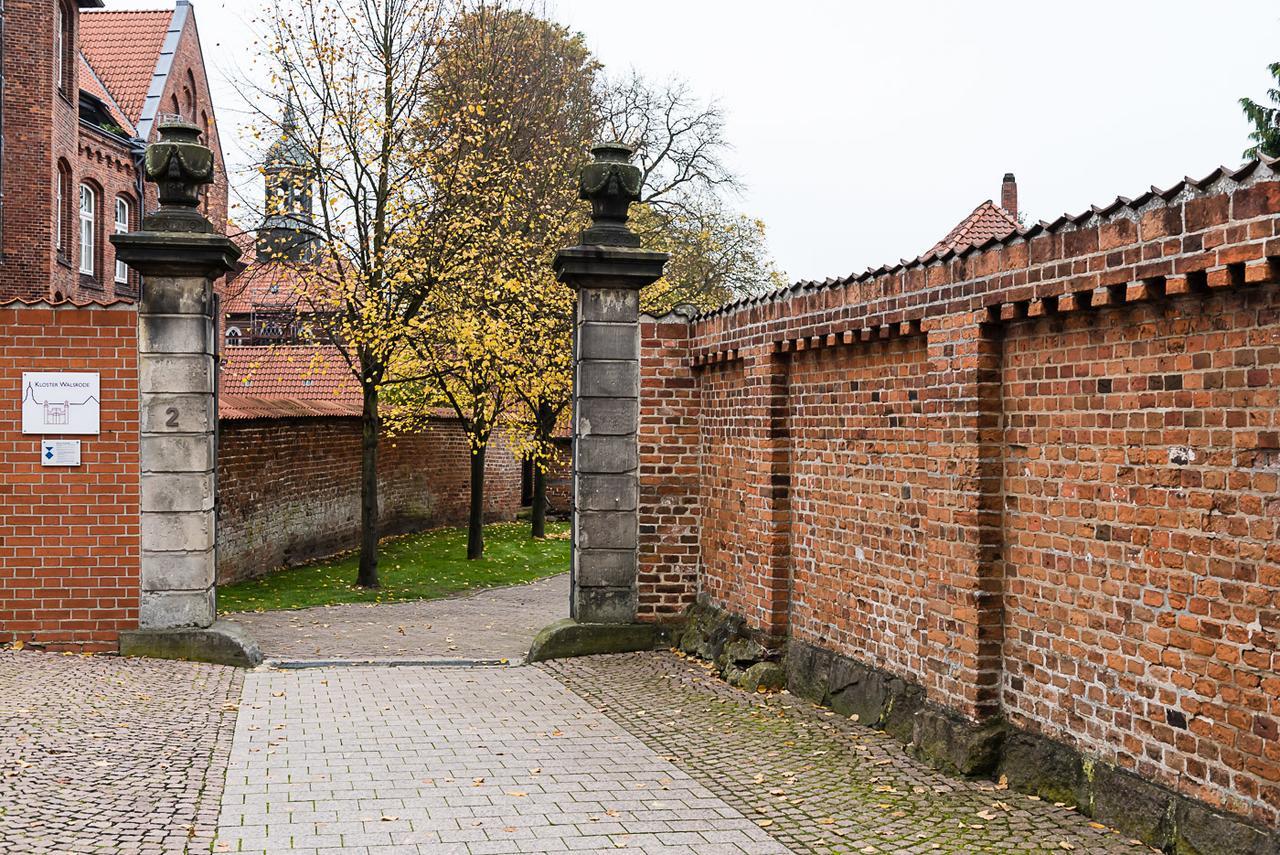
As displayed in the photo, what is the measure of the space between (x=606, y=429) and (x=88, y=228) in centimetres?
2183

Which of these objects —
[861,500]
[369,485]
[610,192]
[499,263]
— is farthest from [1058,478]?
[499,263]

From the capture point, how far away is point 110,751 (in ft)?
23.2

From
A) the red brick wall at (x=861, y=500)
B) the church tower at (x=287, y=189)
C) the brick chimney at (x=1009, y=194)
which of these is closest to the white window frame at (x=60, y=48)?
the church tower at (x=287, y=189)

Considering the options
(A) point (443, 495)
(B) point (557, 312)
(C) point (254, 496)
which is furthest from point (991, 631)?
(A) point (443, 495)

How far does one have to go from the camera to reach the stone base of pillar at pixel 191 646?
33.6ft

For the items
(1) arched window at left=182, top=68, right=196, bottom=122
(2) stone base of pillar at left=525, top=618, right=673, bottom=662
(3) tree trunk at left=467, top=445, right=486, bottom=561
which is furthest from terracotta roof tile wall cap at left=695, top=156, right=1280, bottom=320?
(1) arched window at left=182, top=68, right=196, bottom=122

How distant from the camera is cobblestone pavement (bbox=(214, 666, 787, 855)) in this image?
5.60 metres

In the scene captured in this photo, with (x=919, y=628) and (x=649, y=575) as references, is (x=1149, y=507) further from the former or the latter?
(x=649, y=575)

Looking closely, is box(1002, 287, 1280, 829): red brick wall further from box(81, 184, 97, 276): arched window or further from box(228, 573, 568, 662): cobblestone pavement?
box(81, 184, 97, 276): arched window

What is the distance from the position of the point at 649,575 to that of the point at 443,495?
1737 cm

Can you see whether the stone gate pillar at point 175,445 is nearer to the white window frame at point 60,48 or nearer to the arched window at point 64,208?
the white window frame at point 60,48

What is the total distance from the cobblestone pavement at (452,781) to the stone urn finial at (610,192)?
4.01 meters

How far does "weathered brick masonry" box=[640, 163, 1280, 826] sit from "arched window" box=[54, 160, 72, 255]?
21.2 meters

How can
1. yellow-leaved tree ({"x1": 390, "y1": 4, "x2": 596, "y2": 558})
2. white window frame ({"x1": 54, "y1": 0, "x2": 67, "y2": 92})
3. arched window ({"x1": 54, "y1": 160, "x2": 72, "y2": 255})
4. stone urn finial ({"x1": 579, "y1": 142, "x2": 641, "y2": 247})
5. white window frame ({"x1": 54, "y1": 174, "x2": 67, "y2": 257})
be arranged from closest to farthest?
stone urn finial ({"x1": 579, "y1": 142, "x2": 641, "y2": 247}) → yellow-leaved tree ({"x1": 390, "y1": 4, "x2": 596, "y2": 558}) → white window frame ({"x1": 54, "y1": 0, "x2": 67, "y2": 92}) → white window frame ({"x1": 54, "y1": 174, "x2": 67, "y2": 257}) → arched window ({"x1": 54, "y1": 160, "x2": 72, "y2": 255})
